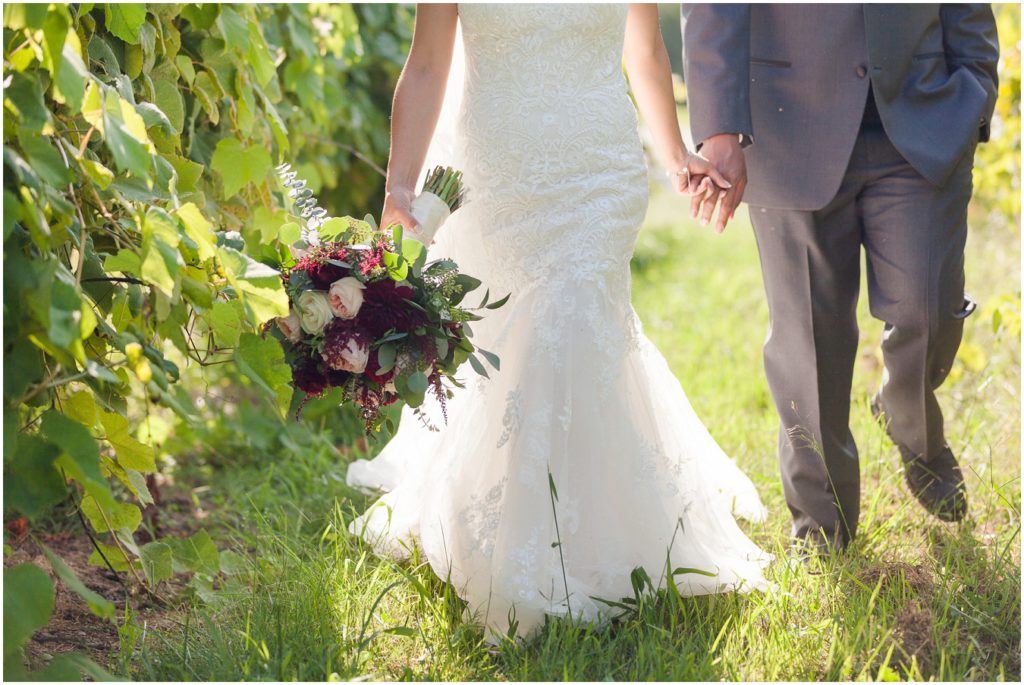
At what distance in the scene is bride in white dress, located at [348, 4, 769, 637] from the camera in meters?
2.55

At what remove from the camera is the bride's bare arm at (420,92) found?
2.57 m

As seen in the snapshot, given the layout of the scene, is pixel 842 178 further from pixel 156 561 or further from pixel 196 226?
pixel 156 561

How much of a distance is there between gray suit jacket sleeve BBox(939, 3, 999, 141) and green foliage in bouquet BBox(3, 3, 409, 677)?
183 centimetres

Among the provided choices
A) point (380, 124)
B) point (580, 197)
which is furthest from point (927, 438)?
point (380, 124)

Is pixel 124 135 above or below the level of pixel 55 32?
below

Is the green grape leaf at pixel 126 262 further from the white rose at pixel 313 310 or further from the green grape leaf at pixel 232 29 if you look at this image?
the green grape leaf at pixel 232 29

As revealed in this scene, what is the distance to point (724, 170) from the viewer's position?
2926 mm

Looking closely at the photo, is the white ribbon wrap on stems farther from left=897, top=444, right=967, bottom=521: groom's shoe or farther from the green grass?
left=897, top=444, right=967, bottom=521: groom's shoe

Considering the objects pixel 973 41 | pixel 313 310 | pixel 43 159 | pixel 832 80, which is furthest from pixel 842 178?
pixel 43 159

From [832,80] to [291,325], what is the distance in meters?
1.65

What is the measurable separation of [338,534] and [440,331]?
39.6 inches

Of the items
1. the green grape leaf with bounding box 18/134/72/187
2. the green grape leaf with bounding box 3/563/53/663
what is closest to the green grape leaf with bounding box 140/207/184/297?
the green grape leaf with bounding box 18/134/72/187

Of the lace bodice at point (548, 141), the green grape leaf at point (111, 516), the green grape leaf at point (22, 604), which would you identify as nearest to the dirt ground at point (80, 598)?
the green grape leaf at point (111, 516)

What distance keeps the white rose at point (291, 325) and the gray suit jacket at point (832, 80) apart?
1.36 metres
